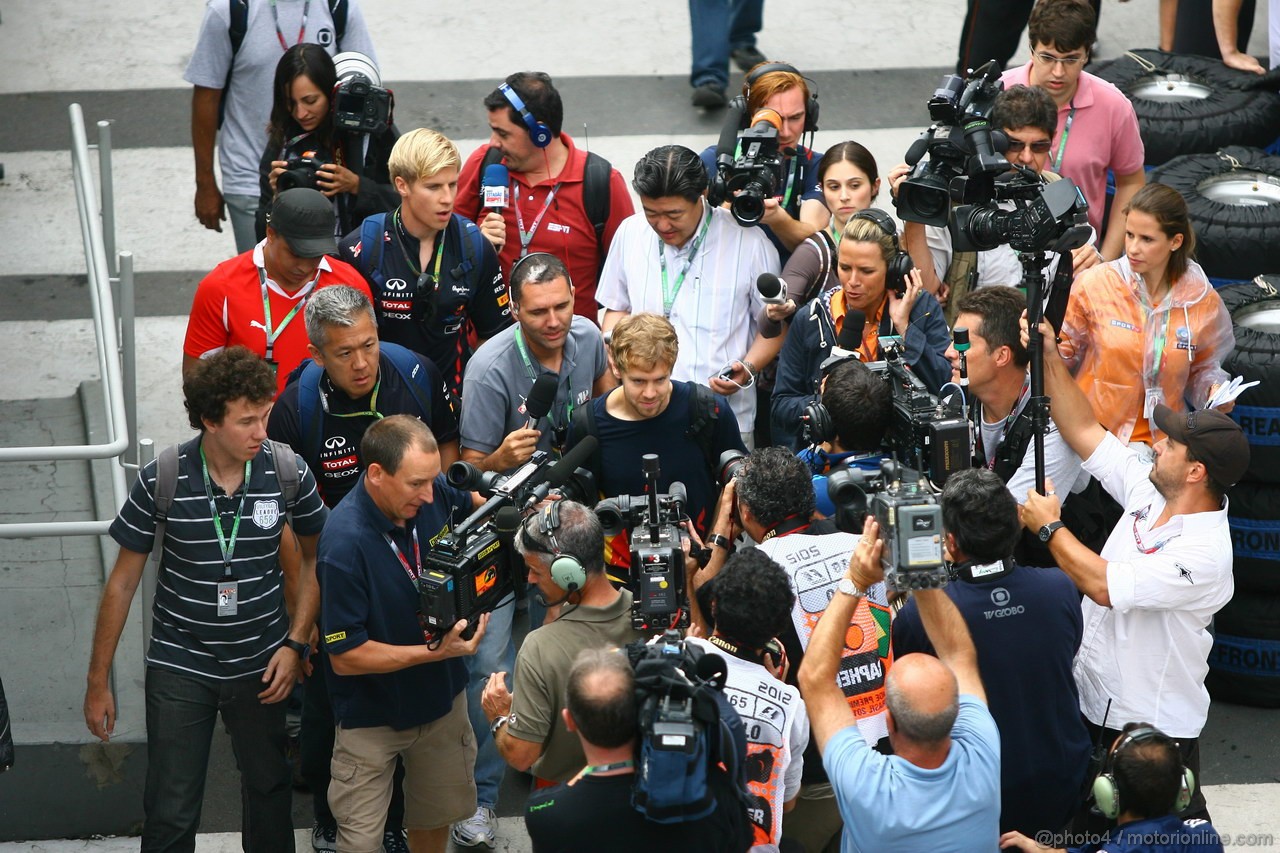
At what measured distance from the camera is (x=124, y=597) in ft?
15.6

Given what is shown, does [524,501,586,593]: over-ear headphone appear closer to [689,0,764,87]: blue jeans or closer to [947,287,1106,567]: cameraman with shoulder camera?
[947,287,1106,567]: cameraman with shoulder camera

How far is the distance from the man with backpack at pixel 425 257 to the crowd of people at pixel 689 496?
0.02 meters

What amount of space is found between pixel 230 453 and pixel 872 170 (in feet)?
9.46

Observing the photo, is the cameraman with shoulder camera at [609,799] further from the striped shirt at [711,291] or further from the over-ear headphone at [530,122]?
the over-ear headphone at [530,122]

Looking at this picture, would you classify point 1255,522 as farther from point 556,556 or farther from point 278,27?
point 278,27

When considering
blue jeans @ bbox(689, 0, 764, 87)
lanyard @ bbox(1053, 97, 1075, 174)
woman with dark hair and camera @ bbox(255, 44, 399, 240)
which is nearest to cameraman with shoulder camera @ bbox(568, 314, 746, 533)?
woman with dark hair and camera @ bbox(255, 44, 399, 240)

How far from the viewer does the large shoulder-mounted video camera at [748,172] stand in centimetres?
576

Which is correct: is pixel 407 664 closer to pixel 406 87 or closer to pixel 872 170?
pixel 872 170

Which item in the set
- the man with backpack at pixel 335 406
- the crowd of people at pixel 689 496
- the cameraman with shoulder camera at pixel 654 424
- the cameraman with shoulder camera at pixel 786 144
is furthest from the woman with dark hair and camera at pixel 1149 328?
the man with backpack at pixel 335 406

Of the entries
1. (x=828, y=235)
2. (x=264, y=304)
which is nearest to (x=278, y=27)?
(x=264, y=304)

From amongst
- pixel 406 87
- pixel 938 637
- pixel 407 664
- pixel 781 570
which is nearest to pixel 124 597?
pixel 407 664

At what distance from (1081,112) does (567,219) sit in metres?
2.30

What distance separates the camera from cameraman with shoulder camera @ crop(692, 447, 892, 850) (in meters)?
4.28

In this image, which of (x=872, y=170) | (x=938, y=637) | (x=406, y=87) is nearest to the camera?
(x=938, y=637)
